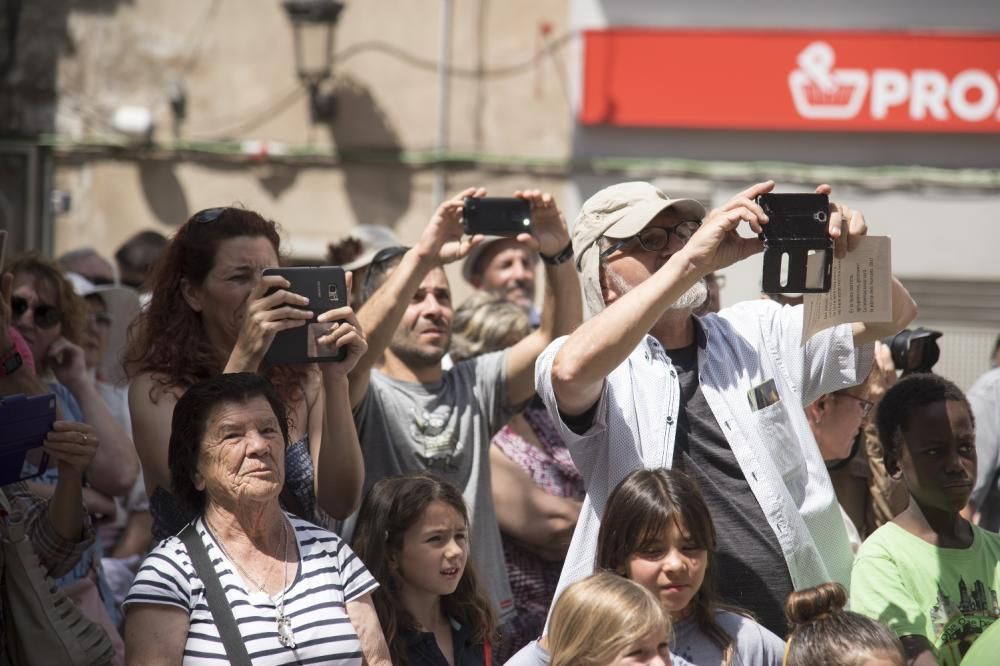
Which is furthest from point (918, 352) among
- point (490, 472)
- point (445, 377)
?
point (445, 377)

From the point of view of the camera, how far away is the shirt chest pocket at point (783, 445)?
136 inches

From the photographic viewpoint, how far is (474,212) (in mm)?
4184

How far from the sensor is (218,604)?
317 centimetres

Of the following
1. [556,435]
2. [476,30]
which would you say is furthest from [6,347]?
[476,30]

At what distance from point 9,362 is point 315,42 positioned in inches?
293

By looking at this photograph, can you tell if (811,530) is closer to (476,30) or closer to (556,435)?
(556,435)

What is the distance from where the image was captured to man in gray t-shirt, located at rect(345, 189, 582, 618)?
13.9ft

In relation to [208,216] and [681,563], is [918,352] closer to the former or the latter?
[681,563]

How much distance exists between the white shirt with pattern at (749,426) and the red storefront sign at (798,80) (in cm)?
773

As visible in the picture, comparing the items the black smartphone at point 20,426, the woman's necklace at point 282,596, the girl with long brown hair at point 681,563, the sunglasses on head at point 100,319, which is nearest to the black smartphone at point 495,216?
the girl with long brown hair at point 681,563

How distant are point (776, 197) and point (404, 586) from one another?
1.55 metres

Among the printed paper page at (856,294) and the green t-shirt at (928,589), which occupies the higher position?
the printed paper page at (856,294)

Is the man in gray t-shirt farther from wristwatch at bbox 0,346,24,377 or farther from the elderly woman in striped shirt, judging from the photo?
wristwatch at bbox 0,346,24,377

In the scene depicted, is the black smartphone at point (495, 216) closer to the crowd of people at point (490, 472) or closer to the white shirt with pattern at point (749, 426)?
the crowd of people at point (490, 472)
